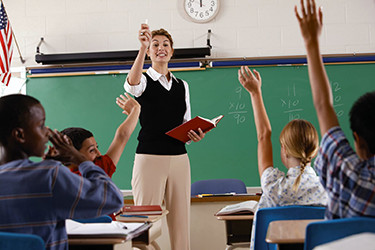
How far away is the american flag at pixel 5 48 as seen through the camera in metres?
4.81

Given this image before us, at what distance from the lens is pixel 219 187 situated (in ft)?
13.1

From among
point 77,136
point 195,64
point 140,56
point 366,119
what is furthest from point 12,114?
point 195,64

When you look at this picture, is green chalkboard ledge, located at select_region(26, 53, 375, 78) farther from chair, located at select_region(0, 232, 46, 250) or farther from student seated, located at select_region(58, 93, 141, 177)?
chair, located at select_region(0, 232, 46, 250)

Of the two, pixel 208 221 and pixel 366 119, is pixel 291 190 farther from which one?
pixel 208 221

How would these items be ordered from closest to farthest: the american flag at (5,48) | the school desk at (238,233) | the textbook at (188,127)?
the school desk at (238,233), the textbook at (188,127), the american flag at (5,48)

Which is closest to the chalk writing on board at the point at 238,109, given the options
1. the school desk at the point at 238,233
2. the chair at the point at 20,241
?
the school desk at the point at 238,233

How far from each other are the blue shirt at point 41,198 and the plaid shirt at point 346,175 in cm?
70

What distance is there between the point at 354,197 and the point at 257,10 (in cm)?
414

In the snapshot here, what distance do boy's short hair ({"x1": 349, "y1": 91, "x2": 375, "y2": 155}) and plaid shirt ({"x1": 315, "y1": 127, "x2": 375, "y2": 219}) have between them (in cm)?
6

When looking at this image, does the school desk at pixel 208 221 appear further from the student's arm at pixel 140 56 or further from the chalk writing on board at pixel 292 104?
the chalk writing on board at pixel 292 104

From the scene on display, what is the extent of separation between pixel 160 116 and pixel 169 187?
50 centimetres

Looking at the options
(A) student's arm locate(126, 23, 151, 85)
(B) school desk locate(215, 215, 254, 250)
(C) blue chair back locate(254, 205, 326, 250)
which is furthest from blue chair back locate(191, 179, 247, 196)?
(C) blue chair back locate(254, 205, 326, 250)

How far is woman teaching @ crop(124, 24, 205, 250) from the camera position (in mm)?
2941

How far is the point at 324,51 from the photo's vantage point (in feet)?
16.3
